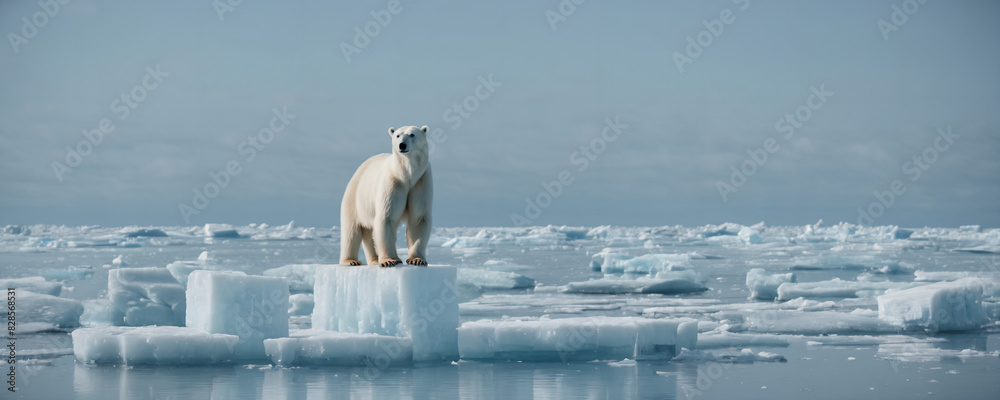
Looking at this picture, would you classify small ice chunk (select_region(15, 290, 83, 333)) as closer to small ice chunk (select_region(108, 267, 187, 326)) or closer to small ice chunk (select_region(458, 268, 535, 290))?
small ice chunk (select_region(108, 267, 187, 326))

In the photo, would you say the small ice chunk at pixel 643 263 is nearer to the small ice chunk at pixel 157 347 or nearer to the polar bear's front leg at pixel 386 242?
the polar bear's front leg at pixel 386 242

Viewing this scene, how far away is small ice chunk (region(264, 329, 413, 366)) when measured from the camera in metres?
6.84

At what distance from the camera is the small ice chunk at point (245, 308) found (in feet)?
22.7

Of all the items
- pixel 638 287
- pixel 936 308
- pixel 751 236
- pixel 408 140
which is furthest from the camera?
pixel 751 236

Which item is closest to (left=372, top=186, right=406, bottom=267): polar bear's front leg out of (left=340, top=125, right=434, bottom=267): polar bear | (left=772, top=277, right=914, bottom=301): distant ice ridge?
Result: (left=340, top=125, right=434, bottom=267): polar bear

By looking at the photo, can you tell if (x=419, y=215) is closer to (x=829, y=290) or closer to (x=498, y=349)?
(x=498, y=349)

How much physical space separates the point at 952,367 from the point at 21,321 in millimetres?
8561

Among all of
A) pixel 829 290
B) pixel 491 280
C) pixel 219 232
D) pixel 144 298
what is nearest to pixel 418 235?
pixel 144 298

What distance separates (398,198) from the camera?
22.8 feet

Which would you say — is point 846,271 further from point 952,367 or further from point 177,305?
point 177,305

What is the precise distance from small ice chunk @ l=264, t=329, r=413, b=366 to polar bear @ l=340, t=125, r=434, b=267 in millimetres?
578

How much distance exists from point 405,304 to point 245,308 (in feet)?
3.89

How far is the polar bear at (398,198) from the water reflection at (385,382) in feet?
3.02

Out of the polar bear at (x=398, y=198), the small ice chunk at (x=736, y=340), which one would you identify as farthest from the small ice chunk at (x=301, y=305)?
the small ice chunk at (x=736, y=340)
